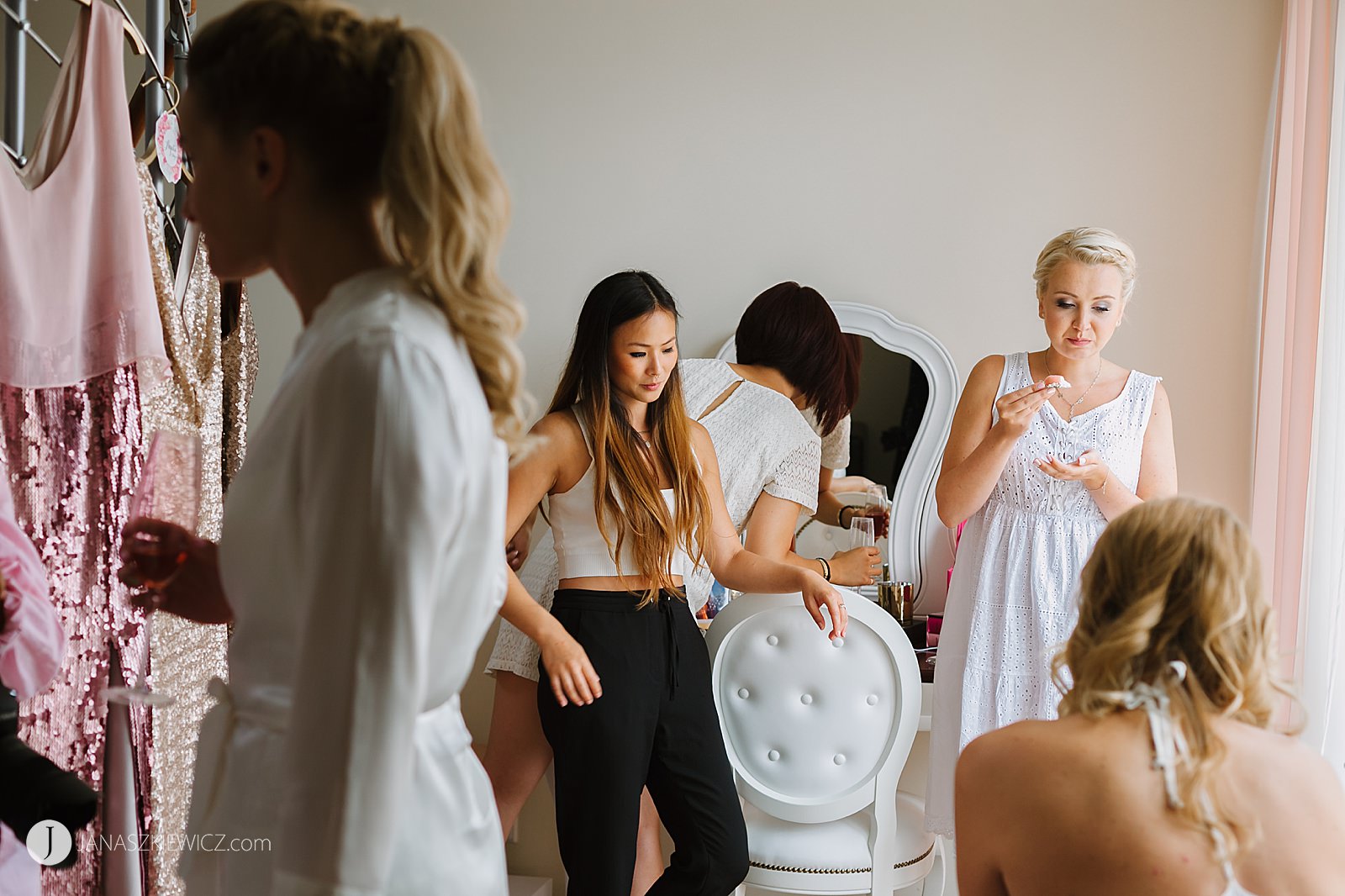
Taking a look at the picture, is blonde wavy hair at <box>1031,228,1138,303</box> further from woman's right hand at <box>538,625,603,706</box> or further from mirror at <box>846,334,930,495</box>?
woman's right hand at <box>538,625,603,706</box>

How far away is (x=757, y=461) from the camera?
249 cm

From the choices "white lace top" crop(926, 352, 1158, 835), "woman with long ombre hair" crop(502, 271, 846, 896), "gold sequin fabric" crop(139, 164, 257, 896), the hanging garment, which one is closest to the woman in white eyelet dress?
"white lace top" crop(926, 352, 1158, 835)

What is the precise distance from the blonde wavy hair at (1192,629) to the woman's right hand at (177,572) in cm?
85

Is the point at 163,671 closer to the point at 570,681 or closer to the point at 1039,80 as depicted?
the point at 570,681

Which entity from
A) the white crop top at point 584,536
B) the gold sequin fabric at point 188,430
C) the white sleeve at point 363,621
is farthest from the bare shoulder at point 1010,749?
the gold sequin fabric at point 188,430

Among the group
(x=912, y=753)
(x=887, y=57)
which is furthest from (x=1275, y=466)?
(x=887, y=57)

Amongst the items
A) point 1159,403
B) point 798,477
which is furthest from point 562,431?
point 1159,403

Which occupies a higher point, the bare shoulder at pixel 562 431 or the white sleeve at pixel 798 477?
the bare shoulder at pixel 562 431

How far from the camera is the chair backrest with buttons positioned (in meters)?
2.14

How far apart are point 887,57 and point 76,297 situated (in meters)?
2.16

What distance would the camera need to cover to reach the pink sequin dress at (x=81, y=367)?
4.66 ft

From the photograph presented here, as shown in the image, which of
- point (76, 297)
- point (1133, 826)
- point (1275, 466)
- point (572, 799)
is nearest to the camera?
point (1133, 826)

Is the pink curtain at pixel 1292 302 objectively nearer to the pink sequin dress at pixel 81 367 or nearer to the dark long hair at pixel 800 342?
the dark long hair at pixel 800 342

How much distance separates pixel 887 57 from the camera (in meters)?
2.91
